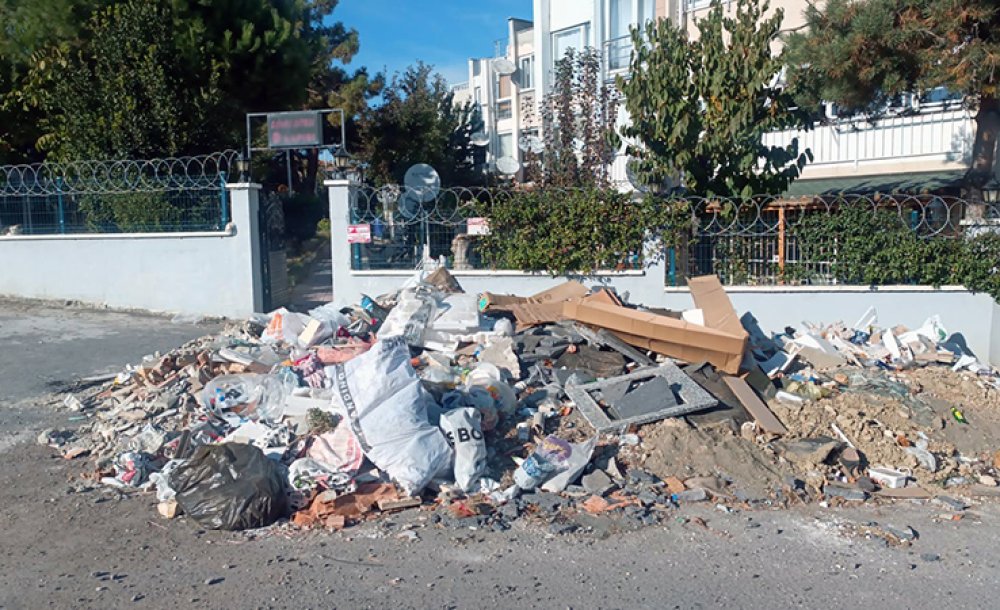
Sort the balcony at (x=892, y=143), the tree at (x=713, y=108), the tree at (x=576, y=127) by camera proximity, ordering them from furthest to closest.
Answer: the tree at (x=576, y=127)
the balcony at (x=892, y=143)
the tree at (x=713, y=108)

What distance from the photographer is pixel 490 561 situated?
15.8ft

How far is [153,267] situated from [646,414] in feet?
28.0

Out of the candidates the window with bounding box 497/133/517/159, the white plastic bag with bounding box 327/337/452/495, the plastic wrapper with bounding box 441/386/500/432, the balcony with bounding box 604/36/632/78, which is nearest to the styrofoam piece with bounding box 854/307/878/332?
the plastic wrapper with bounding box 441/386/500/432

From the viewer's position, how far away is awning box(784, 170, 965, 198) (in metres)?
14.1

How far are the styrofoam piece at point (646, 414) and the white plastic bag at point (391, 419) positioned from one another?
1446 millimetres

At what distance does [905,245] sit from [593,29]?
14535mm

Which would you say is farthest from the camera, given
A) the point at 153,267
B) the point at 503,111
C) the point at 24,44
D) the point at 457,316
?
the point at 503,111

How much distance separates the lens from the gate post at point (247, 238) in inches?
467

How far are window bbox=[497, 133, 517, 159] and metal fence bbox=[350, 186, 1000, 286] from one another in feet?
71.6

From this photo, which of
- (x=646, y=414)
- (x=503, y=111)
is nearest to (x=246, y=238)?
(x=646, y=414)

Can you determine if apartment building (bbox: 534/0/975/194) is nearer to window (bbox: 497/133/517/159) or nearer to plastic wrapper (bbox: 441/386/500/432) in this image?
plastic wrapper (bbox: 441/386/500/432)

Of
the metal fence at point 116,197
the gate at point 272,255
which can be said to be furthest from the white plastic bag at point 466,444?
the metal fence at point 116,197

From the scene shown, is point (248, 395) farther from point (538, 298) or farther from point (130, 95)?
point (130, 95)

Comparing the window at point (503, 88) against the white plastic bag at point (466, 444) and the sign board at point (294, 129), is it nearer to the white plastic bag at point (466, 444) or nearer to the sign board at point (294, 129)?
the sign board at point (294, 129)
